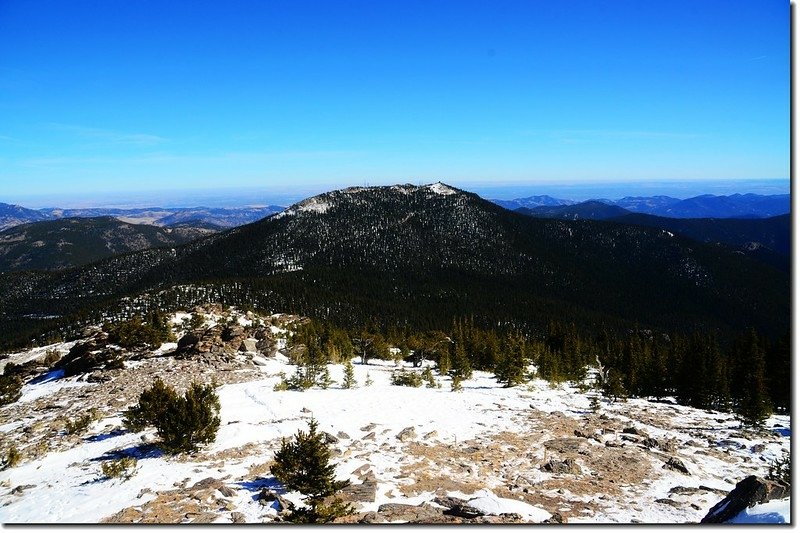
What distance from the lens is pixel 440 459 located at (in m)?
18.9

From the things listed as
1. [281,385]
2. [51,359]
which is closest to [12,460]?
[281,385]

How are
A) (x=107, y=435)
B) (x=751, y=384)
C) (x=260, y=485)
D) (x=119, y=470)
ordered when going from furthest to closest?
(x=751, y=384), (x=107, y=435), (x=119, y=470), (x=260, y=485)

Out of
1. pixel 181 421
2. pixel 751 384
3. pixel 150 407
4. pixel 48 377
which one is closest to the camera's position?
pixel 181 421

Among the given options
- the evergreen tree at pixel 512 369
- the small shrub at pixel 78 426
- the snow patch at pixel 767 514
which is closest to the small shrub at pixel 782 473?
the snow patch at pixel 767 514

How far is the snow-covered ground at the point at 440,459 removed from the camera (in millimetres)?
13953

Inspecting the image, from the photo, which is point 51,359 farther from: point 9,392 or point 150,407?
point 150,407

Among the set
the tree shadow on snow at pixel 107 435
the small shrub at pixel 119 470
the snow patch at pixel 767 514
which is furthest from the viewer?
the tree shadow on snow at pixel 107 435

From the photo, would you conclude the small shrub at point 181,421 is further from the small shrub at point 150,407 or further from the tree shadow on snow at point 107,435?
the tree shadow on snow at point 107,435

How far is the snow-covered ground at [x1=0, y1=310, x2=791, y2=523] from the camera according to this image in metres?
14.0

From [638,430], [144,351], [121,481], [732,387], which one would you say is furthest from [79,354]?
[732,387]

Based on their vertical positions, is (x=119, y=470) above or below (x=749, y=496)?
below

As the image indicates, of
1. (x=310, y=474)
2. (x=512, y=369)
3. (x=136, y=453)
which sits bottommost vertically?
(x=512, y=369)

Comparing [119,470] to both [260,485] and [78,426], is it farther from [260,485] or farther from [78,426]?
[78,426]

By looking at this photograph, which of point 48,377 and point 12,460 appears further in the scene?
point 48,377
